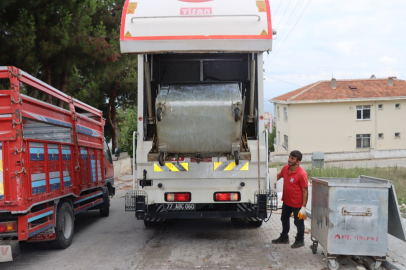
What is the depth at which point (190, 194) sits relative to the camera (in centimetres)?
675

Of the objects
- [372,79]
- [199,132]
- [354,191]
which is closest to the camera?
[354,191]

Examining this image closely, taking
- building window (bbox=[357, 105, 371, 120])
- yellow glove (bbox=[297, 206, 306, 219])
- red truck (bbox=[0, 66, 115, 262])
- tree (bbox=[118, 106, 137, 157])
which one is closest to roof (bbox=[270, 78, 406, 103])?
building window (bbox=[357, 105, 371, 120])

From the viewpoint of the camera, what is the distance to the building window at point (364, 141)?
129 feet

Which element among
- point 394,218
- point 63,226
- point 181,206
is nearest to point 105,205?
point 63,226

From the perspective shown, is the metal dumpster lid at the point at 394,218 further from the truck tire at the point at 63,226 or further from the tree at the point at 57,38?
the tree at the point at 57,38

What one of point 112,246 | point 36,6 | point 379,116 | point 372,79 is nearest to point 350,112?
point 379,116

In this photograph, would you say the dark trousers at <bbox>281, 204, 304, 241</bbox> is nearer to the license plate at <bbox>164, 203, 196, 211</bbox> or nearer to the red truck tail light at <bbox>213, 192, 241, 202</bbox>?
the red truck tail light at <bbox>213, 192, 241, 202</bbox>

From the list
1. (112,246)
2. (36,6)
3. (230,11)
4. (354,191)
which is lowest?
(112,246)

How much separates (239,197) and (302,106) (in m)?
32.9

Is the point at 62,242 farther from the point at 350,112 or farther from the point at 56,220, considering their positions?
the point at 350,112

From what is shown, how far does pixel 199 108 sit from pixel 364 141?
36430 millimetres

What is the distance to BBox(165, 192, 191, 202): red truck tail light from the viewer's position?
675 centimetres

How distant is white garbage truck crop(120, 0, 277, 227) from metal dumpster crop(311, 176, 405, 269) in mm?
1322

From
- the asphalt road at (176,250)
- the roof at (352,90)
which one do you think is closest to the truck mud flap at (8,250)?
the asphalt road at (176,250)
